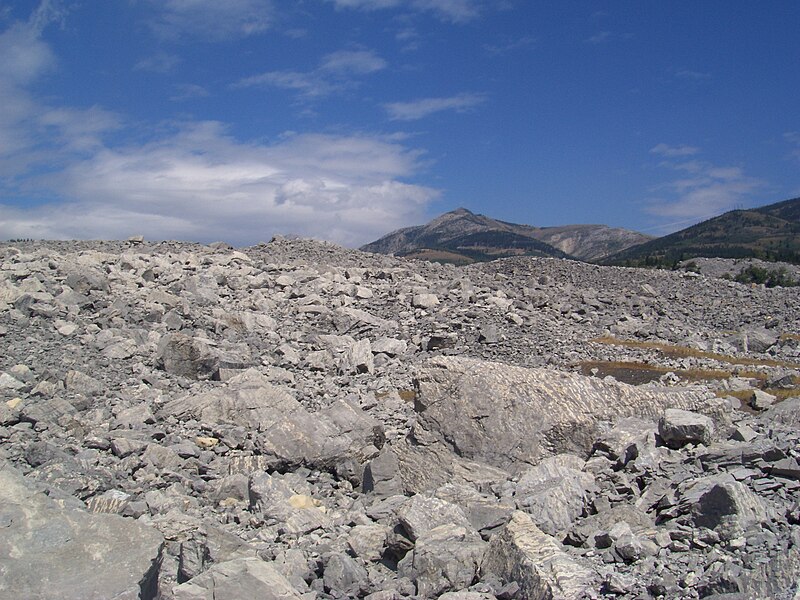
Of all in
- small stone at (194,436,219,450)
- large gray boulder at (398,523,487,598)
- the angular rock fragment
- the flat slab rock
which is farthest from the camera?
small stone at (194,436,219,450)

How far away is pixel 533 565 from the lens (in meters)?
6.28

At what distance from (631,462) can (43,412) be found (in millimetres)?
10792

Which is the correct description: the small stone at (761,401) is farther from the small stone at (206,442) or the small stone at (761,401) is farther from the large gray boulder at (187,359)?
the large gray boulder at (187,359)

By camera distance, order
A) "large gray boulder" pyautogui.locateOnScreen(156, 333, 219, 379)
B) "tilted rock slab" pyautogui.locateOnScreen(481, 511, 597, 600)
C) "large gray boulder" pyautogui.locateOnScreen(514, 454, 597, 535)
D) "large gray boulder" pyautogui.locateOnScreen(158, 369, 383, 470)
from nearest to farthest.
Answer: "tilted rock slab" pyautogui.locateOnScreen(481, 511, 597, 600), "large gray boulder" pyautogui.locateOnScreen(514, 454, 597, 535), "large gray boulder" pyautogui.locateOnScreen(158, 369, 383, 470), "large gray boulder" pyautogui.locateOnScreen(156, 333, 219, 379)

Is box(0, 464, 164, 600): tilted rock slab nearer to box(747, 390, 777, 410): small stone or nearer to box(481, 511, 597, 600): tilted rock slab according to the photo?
box(481, 511, 597, 600): tilted rock slab

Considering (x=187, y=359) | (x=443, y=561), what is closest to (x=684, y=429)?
(x=443, y=561)

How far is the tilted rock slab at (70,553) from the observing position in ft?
17.9

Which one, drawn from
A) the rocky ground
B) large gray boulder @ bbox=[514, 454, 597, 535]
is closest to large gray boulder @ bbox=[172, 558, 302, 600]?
the rocky ground

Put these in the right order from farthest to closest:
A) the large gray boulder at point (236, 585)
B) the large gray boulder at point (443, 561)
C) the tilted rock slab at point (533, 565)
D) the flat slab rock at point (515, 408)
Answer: the flat slab rock at point (515, 408) → the large gray boulder at point (443, 561) → the large gray boulder at point (236, 585) → the tilted rock slab at point (533, 565)

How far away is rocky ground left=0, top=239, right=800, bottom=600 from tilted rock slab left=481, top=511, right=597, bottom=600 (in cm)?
3

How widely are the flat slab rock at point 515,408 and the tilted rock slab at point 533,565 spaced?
2.99 metres

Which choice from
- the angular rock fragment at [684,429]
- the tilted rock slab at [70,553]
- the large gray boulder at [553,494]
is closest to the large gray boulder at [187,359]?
the tilted rock slab at [70,553]

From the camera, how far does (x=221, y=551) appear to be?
25.3 feet

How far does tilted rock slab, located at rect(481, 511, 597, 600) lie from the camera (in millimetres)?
5949
